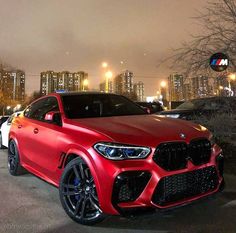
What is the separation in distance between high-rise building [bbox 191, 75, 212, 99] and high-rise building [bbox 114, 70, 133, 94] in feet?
151

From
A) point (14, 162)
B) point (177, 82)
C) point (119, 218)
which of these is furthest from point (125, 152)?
point (177, 82)

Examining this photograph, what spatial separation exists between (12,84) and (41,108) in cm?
7125

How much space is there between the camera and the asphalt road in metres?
4.29

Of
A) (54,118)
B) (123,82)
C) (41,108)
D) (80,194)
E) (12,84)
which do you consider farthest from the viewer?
(12,84)

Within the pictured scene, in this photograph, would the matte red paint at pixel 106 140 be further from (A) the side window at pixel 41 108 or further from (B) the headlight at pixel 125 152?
(A) the side window at pixel 41 108

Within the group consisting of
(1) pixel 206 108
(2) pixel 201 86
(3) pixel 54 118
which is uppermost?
(2) pixel 201 86

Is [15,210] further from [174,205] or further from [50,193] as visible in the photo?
[174,205]

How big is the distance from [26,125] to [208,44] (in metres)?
5.88

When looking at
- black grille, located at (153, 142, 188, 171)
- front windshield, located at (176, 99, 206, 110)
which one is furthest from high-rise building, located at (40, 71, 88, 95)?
black grille, located at (153, 142, 188, 171)

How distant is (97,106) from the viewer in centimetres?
578

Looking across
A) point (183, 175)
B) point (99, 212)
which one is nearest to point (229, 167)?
point (183, 175)

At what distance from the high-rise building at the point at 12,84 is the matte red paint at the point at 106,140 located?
217ft

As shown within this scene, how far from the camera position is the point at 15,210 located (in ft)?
16.6

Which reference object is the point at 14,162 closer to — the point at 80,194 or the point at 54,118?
the point at 54,118
